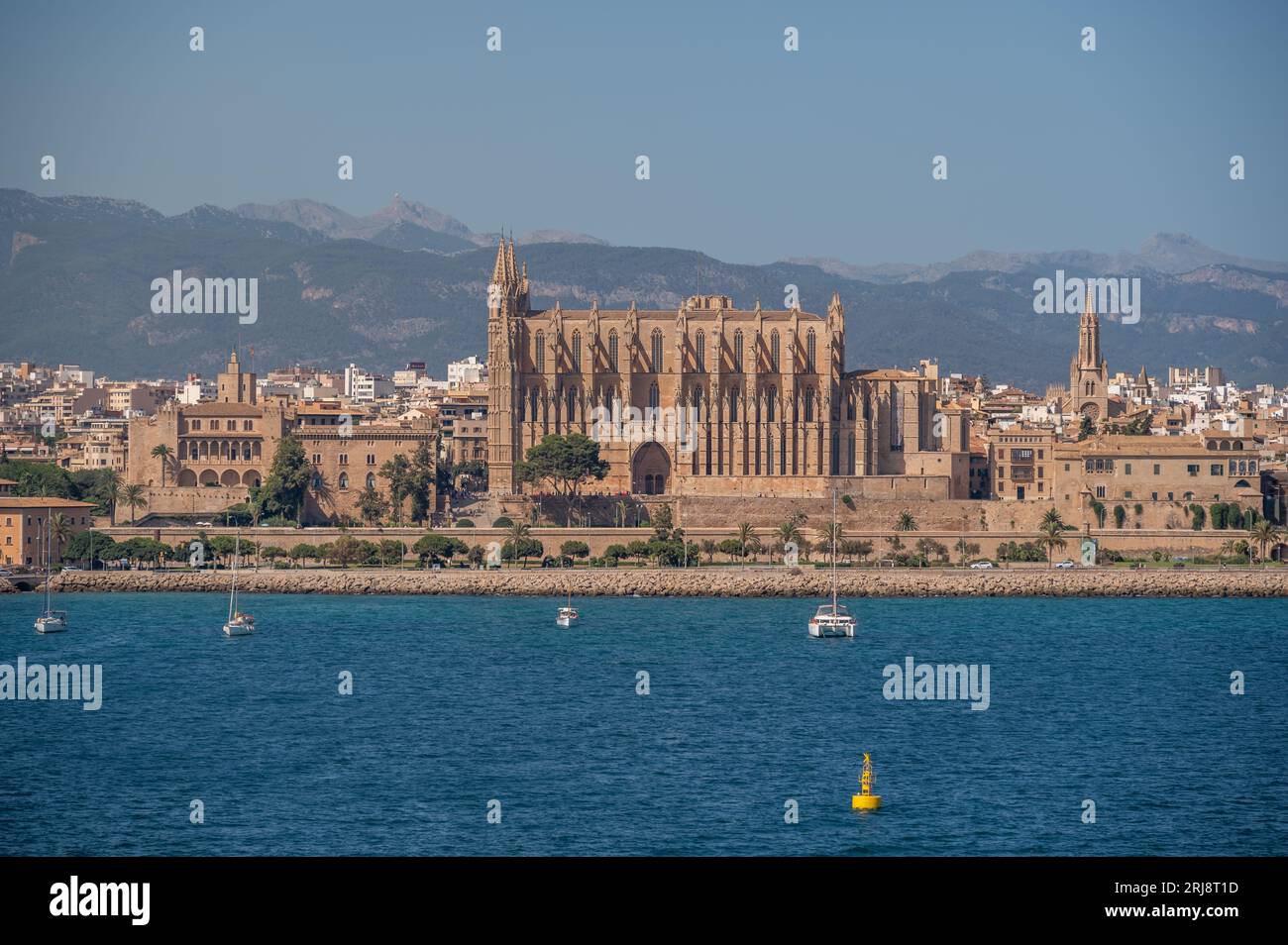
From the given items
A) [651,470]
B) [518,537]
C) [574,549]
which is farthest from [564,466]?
[651,470]

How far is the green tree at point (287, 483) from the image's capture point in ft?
283

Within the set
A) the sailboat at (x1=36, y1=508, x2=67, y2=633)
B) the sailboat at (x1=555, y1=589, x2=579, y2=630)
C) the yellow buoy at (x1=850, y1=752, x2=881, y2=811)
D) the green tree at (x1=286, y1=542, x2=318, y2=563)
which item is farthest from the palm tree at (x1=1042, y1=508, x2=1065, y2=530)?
the yellow buoy at (x1=850, y1=752, x2=881, y2=811)

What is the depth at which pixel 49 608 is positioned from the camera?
228ft

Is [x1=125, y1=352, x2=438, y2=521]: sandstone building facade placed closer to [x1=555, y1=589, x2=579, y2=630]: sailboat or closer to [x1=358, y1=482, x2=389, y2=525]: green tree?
[x1=358, y1=482, x2=389, y2=525]: green tree

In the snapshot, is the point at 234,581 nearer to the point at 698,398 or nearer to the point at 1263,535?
the point at 698,398

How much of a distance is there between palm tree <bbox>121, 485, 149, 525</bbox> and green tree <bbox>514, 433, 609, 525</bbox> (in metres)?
16.5

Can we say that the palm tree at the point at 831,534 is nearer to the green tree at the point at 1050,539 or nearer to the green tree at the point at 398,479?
the green tree at the point at 1050,539

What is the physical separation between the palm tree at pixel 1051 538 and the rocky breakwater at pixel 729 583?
17.0 ft

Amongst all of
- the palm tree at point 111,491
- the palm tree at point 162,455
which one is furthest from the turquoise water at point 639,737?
the palm tree at point 162,455

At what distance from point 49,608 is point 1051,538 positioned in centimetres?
3956

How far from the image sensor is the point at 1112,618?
6912 cm

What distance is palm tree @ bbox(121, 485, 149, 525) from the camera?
86.9 m
